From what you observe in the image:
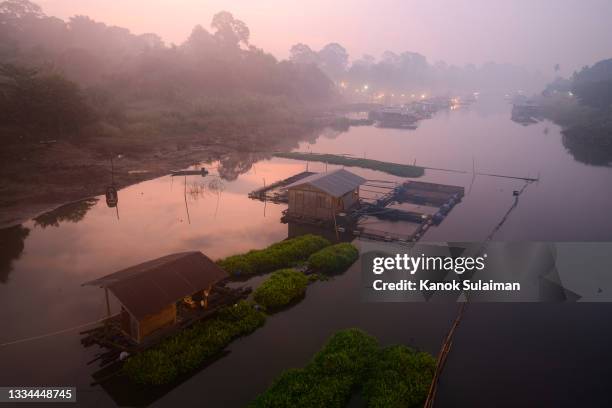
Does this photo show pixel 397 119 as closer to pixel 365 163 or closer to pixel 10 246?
pixel 365 163

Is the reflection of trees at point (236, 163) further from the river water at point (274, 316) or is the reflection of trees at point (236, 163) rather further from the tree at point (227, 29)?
the tree at point (227, 29)

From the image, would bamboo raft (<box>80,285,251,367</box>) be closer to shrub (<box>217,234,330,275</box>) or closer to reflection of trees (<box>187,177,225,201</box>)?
shrub (<box>217,234,330,275</box>)

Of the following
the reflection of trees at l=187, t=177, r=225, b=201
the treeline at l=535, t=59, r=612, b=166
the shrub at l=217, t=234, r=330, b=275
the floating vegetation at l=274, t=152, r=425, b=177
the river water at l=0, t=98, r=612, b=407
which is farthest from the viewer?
the treeline at l=535, t=59, r=612, b=166

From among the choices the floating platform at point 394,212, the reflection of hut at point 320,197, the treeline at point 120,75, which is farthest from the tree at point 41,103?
the reflection of hut at point 320,197

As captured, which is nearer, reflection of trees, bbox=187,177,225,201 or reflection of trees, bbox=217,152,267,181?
reflection of trees, bbox=187,177,225,201

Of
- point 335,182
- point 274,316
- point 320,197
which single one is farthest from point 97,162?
point 274,316

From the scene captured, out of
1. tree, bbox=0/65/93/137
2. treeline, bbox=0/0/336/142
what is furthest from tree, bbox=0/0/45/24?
tree, bbox=0/65/93/137

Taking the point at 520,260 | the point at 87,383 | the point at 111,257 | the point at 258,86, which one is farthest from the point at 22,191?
the point at 258,86
